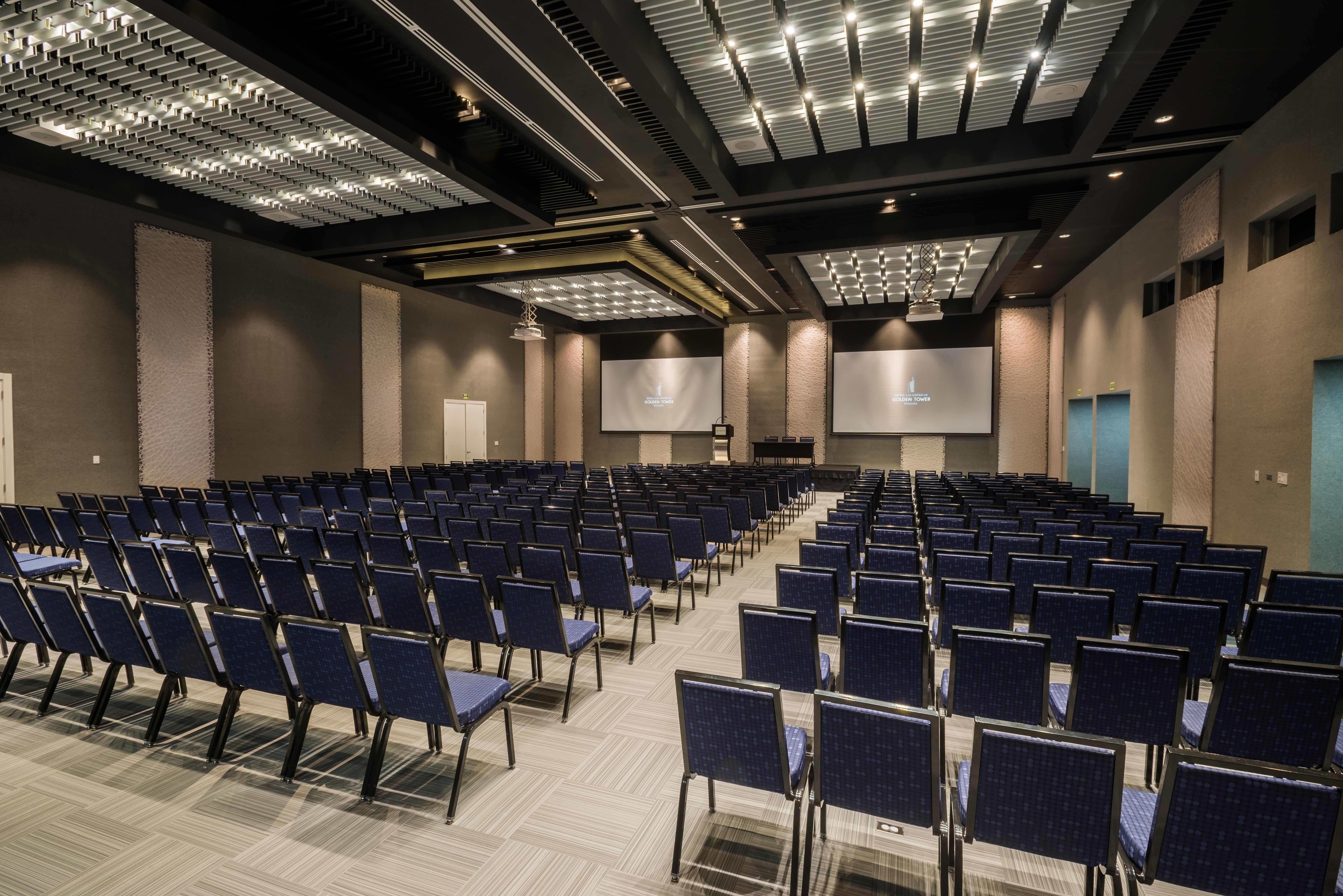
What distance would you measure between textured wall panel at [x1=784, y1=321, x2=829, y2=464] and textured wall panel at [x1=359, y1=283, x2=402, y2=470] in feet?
35.5

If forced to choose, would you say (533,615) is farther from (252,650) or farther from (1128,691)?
(1128,691)

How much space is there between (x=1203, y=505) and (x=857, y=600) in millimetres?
6884

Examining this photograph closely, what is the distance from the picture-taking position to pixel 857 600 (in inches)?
143

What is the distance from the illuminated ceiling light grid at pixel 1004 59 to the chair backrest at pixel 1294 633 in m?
5.02

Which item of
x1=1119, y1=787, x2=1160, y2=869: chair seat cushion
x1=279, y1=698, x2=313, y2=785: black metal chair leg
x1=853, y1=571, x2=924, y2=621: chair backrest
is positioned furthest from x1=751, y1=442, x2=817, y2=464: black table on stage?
x1=279, y1=698, x2=313, y2=785: black metal chair leg

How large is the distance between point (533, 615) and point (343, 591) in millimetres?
1286

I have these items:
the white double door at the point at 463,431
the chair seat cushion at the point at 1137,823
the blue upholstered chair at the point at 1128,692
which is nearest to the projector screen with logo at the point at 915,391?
the white double door at the point at 463,431

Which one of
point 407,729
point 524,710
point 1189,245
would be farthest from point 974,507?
point 407,729

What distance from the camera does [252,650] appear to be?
277cm

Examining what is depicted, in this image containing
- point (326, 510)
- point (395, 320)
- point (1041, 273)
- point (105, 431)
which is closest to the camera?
point (326, 510)

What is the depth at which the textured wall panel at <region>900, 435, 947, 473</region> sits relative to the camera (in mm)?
16984

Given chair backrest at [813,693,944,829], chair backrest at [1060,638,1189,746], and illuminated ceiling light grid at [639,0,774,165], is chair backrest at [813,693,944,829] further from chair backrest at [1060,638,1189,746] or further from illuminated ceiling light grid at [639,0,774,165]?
illuminated ceiling light grid at [639,0,774,165]

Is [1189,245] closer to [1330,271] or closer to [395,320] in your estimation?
[1330,271]

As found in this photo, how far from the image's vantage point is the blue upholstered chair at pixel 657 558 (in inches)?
201
